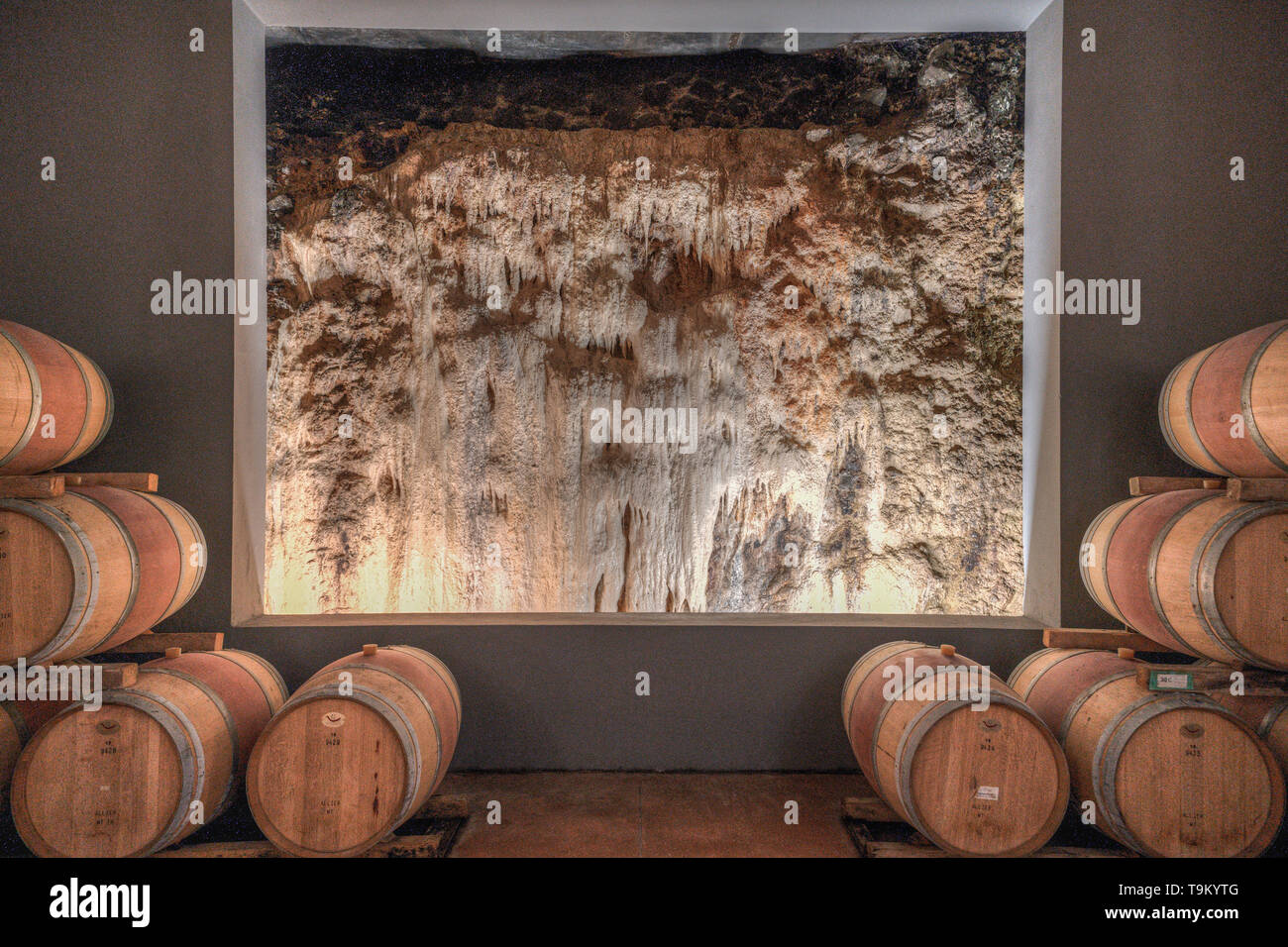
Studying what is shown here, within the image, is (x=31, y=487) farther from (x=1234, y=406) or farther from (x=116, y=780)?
(x=1234, y=406)

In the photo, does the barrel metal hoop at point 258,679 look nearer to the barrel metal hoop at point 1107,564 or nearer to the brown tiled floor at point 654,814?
the brown tiled floor at point 654,814

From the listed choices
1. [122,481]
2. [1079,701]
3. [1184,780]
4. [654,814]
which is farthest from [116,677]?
[1184,780]

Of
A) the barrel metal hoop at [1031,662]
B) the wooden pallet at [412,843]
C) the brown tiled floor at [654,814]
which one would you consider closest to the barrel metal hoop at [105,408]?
the wooden pallet at [412,843]

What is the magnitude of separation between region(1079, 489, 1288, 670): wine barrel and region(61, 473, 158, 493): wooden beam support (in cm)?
402

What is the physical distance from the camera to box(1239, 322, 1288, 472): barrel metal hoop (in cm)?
241

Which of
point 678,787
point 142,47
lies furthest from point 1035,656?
point 142,47

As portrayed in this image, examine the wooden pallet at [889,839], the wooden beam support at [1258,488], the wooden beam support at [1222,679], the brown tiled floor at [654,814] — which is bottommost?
the brown tiled floor at [654,814]

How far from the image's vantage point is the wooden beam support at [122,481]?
284 centimetres

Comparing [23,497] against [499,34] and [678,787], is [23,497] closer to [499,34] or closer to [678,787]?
[678,787]

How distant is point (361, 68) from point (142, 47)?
109 centimetres

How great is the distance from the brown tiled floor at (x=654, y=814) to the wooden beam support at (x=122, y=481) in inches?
72.1

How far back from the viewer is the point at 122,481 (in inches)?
114

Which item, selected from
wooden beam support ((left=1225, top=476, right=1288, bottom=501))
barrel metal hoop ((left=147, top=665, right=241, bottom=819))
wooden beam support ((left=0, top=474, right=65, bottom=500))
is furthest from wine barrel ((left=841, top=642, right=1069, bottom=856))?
wooden beam support ((left=0, top=474, right=65, bottom=500))

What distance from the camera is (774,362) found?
3924 millimetres
